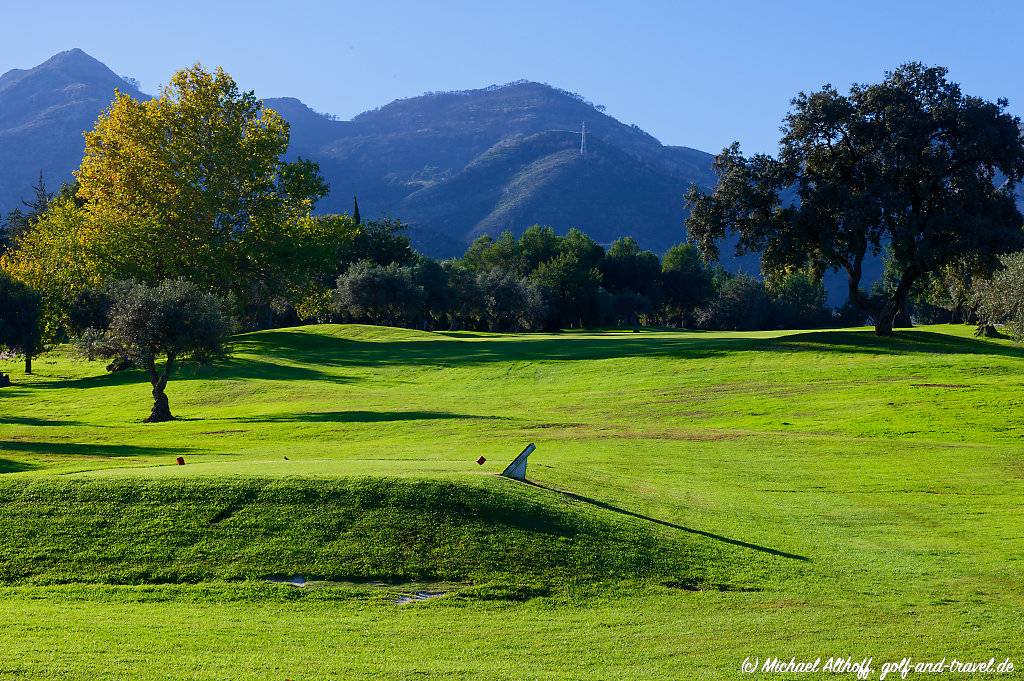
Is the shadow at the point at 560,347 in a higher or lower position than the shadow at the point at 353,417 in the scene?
higher

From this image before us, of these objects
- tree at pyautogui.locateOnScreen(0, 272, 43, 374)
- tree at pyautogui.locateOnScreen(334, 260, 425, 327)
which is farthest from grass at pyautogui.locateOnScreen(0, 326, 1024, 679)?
tree at pyautogui.locateOnScreen(334, 260, 425, 327)

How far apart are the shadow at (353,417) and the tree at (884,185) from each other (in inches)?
1209

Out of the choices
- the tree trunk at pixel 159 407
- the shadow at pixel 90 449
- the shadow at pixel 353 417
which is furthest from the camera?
the tree trunk at pixel 159 407

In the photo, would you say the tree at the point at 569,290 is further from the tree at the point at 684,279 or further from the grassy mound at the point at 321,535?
the grassy mound at the point at 321,535

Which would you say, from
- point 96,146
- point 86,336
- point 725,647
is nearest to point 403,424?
point 86,336

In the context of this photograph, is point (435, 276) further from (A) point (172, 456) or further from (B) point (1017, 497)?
(B) point (1017, 497)

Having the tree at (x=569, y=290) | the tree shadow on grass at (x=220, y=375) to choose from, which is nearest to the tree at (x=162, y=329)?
the tree shadow on grass at (x=220, y=375)

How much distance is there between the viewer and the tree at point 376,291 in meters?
108

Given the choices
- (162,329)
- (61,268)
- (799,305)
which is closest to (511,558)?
(162,329)

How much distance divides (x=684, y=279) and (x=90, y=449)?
14005cm

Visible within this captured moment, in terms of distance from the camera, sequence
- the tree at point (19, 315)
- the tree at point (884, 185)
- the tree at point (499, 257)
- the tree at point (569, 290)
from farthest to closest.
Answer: the tree at point (499, 257)
the tree at point (569, 290)
the tree at point (19, 315)
the tree at point (884, 185)

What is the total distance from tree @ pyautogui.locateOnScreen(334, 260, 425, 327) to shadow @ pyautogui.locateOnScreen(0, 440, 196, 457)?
75.1m

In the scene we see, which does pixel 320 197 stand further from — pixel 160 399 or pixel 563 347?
pixel 563 347

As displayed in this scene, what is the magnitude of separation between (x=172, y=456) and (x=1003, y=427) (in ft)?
95.2
